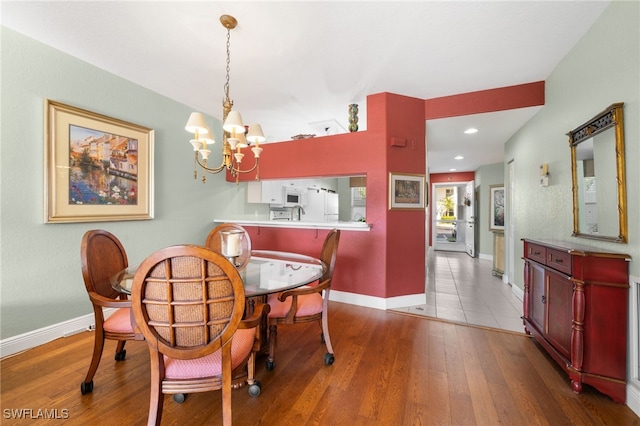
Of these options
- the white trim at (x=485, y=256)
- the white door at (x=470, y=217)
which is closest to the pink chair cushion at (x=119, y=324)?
the white trim at (x=485, y=256)

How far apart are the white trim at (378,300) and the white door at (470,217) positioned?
440 cm

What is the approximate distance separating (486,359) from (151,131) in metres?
4.13

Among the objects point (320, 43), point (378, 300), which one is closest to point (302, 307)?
point (378, 300)

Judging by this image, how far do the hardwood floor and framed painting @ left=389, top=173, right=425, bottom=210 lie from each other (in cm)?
150

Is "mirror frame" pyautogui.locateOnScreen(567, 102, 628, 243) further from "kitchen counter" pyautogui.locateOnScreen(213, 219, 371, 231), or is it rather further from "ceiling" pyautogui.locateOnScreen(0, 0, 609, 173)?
"kitchen counter" pyautogui.locateOnScreen(213, 219, 371, 231)

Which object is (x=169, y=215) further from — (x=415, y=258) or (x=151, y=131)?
(x=415, y=258)

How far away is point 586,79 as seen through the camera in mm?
2023

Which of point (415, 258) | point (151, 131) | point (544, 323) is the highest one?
point (151, 131)

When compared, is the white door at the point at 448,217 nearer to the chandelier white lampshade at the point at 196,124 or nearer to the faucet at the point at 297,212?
the faucet at the point at 297,212

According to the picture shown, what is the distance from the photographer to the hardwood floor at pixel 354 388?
4.68 feet

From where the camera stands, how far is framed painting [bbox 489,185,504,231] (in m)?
5.80

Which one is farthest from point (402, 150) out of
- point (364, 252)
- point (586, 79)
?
point (586, 79)

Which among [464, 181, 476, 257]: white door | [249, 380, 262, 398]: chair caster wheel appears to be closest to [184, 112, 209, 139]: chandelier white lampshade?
[249, 380, 262, 398]: chair caster wheel

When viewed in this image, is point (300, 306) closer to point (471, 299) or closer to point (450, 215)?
point (471, 299)
